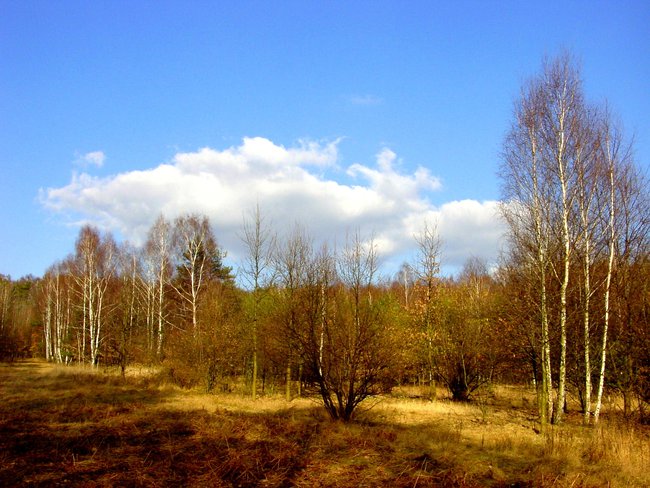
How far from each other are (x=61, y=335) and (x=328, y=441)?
3969cm

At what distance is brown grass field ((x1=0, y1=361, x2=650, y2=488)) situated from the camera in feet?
21.7

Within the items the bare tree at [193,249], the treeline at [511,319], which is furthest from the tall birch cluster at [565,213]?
the bare tree at [193,249]

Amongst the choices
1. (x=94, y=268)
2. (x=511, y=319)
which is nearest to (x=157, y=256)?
(x=94, y=268)

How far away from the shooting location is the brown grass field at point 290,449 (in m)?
6.61

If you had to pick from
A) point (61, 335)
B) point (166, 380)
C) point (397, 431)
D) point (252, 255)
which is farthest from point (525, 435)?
point (61, 335)

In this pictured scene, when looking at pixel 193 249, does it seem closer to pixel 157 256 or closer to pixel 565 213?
pixel 157 256

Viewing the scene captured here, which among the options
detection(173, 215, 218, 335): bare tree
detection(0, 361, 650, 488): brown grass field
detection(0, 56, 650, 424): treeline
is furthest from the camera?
detection(173, 215, 218, 335): bare tree

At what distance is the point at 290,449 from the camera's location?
8289mm

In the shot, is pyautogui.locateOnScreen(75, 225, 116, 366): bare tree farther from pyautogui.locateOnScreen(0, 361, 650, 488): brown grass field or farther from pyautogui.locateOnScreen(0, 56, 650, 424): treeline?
pyautogui.locateOnScreen(0, 361, 650, 488): brown grass field

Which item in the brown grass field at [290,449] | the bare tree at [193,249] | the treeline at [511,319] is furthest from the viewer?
the bare tree at [193,249]

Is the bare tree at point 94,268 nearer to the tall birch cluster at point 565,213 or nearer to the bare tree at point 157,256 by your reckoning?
the bare tree at point 157,256

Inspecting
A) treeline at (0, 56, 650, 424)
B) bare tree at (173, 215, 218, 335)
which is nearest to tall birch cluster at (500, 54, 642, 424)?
treeline at (0, 56, 650, 424)

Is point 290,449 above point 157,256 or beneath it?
beneath

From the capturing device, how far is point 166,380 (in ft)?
65.5
